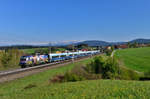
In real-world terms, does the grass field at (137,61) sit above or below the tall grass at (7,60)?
below

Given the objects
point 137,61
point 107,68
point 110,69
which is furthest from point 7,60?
point 137,61

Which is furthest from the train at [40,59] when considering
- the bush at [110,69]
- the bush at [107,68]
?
the bush at [110,69]

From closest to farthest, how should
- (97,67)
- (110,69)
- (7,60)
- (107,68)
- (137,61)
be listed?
1. (110,69)
2. (107,68)
3. (97,67)
4. (7,60)
5. (137,61)

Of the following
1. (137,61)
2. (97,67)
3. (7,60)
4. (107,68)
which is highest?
(107,68)

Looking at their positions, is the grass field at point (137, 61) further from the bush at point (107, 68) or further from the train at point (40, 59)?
the train at point (40, 59)

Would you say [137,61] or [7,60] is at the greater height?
[7,60]

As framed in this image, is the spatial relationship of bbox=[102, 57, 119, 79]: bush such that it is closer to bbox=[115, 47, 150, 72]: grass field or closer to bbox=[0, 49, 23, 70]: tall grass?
bbox=[115, 47, 150, 72]: grass field

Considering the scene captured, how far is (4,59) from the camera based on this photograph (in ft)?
135

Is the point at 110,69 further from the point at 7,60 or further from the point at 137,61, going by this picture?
the point at 137,61

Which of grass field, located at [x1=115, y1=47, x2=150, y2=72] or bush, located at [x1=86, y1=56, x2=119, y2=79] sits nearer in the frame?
bush, located at [x1=86, y1=56, x2=119, y2=79]

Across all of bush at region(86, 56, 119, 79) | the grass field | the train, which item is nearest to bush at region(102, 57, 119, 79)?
bush at region(86, 56, 119, 79)

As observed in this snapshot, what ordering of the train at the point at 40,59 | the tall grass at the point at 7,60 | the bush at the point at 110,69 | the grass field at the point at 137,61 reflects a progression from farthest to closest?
the tall grass at the point at 7,60
the grass field at the point at 137,61
the train at the point at 40,59
the bush at the point at 110,69

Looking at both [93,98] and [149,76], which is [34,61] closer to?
[149,76]

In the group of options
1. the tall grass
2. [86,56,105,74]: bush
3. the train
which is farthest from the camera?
the tall grass
